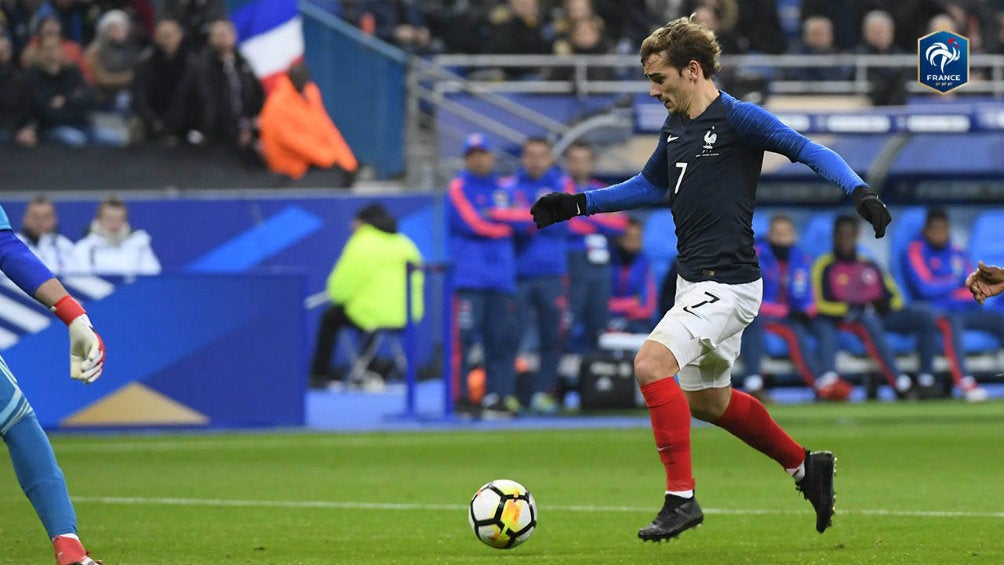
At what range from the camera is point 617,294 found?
17.8 meters

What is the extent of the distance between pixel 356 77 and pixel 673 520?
13236 mm

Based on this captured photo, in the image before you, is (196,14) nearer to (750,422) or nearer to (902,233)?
(902,233)

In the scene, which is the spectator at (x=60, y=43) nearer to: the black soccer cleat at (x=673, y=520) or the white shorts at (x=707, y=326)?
the white shorts at (x=707, y=326)

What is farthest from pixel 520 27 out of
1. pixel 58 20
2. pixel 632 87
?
pixel 58 20

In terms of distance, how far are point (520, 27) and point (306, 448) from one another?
9.27 m

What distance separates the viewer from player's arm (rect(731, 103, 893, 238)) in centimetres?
699

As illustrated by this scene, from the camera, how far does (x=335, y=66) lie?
65.6 feet

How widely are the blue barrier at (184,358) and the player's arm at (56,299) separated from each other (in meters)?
8.37

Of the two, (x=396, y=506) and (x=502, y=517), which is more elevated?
(x=502, y=517)

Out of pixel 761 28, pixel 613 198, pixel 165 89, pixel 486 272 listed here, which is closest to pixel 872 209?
pixel 613 198

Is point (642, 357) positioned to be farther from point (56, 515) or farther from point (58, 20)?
point (58, 20)

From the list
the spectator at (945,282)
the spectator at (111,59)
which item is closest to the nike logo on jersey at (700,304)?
the spectator at (945,282)

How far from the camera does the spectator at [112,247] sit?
55.6 feet

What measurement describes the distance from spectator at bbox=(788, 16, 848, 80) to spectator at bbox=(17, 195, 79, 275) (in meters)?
9.36
